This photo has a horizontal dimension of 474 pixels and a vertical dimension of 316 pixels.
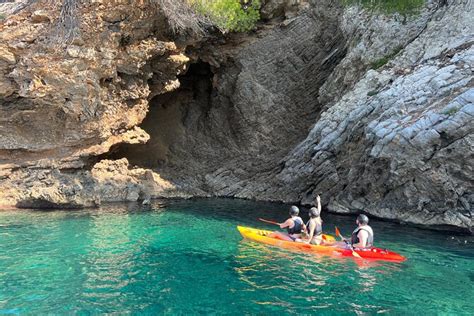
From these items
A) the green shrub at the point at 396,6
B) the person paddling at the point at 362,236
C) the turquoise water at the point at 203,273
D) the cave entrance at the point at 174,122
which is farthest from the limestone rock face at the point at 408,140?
the cave entrance at the point at 174,122

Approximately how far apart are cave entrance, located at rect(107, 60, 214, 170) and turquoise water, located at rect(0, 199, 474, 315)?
916 centimetres

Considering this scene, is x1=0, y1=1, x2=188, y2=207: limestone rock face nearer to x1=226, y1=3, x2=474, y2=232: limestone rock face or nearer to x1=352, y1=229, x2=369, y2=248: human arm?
x1=226, y1=3, x2=474, y2=232: limestone rock face

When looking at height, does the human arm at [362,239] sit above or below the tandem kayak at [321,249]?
above

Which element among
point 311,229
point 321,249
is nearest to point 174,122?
point 311,229

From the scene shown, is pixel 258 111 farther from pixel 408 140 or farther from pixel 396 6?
pixel 408 140

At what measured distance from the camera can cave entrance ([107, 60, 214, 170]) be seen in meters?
23.5

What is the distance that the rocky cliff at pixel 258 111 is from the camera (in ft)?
47.5

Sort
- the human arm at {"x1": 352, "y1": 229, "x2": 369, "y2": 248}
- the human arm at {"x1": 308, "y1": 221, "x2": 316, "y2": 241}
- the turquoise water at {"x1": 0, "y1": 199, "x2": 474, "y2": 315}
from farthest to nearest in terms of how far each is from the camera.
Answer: the human arm at {"x1": 308, "y1": 221, "x2": 316, "y2": 241}
the human arm at {"x1": 352, "y1": 229, "x2": 369, "y2": 248}
the turquoise water at {"x1": 0, "y1": 199, "x2": 474, "y2": 315}

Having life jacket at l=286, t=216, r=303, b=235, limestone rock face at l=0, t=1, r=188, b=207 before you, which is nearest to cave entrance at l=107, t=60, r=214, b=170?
limestone rock face at l=0, t=1, r=188, b=207

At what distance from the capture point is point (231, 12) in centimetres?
2042

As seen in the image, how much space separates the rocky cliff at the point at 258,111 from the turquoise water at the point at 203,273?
2.62m

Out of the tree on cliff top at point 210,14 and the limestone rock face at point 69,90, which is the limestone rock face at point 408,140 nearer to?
the tree on cliff top at point 210,14

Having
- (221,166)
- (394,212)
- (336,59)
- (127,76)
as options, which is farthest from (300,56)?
(394,212)

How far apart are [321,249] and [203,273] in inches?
137
